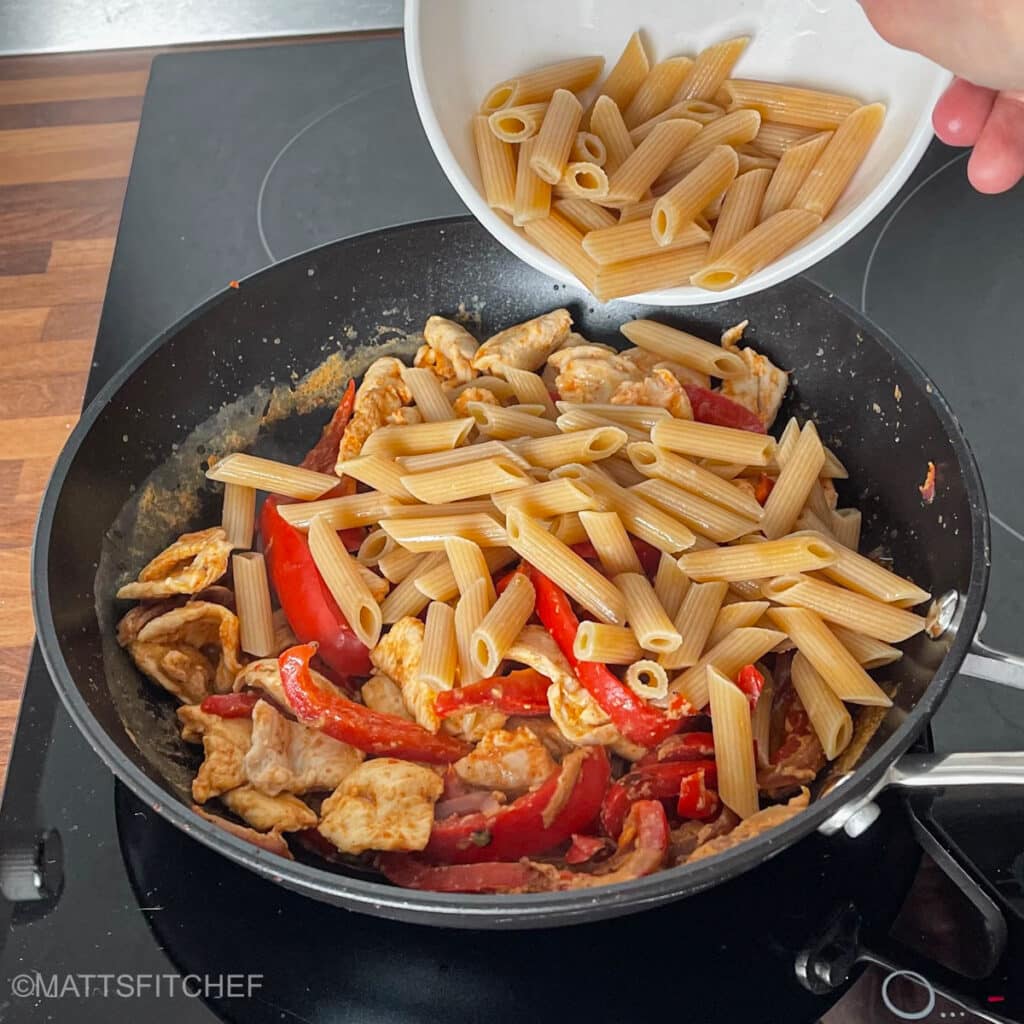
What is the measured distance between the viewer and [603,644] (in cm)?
154

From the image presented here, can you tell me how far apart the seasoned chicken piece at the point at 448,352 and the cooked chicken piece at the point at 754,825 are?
3.26 feet

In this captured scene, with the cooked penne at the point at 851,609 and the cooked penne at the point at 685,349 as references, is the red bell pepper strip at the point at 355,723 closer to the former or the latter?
the cooked penne at the point at 851,609

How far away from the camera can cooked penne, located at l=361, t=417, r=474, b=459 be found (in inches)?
73.1

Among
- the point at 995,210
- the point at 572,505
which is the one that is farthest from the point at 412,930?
the point at 995,210

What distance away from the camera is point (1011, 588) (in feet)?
6.09

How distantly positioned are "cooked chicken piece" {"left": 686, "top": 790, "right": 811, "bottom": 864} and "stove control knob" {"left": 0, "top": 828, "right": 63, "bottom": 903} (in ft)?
2.92

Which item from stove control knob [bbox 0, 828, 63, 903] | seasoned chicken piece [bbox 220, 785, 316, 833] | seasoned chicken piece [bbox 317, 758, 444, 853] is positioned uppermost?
seasoned chicken piece [bbox 317, 758, 444, 853]

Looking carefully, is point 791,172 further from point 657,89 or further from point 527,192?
point 527,192

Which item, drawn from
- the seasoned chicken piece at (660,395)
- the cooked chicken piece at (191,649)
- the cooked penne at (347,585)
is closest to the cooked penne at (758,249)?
the seasoned chicken piece at (660,395)

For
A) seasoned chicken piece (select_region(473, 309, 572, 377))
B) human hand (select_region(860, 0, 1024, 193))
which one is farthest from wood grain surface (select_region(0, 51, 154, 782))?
human hand (select_region(860, 0, 1024, 193))

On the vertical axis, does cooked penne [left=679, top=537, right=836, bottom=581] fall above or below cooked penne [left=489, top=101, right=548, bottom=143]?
below

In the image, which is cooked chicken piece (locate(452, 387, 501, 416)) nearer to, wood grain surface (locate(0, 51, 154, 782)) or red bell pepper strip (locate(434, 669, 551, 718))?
red bell pepper strip (locate(434, 669, 551, 718))

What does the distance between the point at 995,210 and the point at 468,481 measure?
1.47 meters

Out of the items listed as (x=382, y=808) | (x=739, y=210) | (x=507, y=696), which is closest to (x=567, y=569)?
(x=507, y=696)
